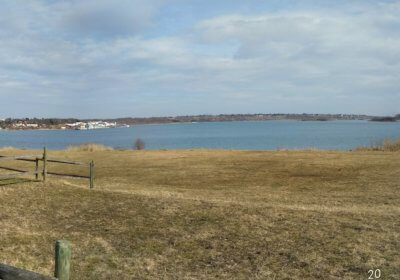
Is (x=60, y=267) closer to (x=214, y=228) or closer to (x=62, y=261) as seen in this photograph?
(x=62, y=261)

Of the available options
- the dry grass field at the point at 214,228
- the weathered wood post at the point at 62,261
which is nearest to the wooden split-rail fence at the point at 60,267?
the weathered wood post at the point at 62,261

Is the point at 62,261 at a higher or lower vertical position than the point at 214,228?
higher

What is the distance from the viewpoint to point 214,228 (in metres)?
12.9

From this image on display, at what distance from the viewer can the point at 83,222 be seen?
14102 millimetres

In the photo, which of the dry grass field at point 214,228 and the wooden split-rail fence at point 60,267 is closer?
the wooden split-rail fence at point 60,267

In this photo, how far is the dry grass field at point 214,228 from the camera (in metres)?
9.92

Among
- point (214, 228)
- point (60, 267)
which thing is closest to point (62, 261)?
point (60, 267)

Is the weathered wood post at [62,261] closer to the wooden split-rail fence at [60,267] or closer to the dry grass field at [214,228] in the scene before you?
the wooden split-rail fence at [60,267]

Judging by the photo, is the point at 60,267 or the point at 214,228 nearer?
the point at 60,267

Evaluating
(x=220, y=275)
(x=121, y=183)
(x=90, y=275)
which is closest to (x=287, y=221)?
(x=220, y=275)

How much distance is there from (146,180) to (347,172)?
1076cm

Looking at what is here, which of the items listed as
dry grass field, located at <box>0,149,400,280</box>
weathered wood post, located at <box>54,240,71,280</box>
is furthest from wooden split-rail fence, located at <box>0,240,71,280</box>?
dry grass field, located at <box>0,149,400,280</box>

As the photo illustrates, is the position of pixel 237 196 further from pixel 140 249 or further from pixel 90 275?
pixel 90 275

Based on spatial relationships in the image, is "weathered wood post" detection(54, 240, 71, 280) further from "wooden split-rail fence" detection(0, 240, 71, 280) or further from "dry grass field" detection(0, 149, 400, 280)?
"dry grass field" detection(0, 149, 400, 280)
